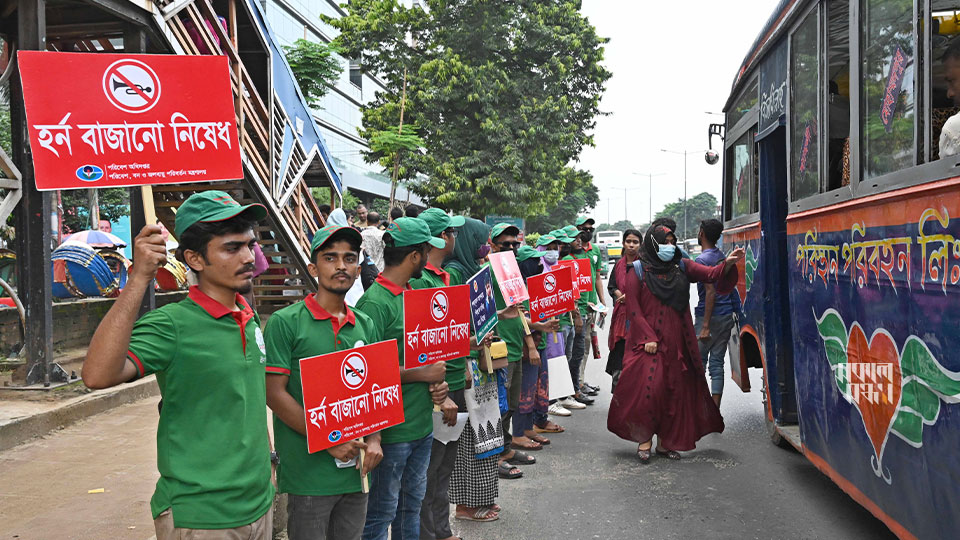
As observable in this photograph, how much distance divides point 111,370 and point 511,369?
4.25 m

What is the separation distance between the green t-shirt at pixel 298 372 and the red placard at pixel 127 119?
118 centimetres

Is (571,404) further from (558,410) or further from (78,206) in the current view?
(78,206)

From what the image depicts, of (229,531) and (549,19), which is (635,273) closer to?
(229,531)

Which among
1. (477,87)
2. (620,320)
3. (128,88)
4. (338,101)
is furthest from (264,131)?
(338,101)

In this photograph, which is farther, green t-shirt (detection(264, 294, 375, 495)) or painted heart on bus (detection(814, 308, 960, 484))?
painted heart on bus (detection(814, 308, 960, 484))

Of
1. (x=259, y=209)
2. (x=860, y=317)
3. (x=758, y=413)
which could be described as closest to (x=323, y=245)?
(x=259, y=209)

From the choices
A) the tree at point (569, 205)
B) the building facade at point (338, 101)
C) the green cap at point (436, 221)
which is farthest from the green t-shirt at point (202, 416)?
the building facade at point (338, 101)

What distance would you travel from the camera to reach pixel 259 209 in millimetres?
2648

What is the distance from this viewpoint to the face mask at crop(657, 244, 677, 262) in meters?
6.42

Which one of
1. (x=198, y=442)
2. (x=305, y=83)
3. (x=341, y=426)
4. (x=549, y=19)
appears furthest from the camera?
(x=549, y=19)

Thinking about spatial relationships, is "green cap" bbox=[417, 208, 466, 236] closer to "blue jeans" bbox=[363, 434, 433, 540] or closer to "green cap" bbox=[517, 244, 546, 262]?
"blue jeans" bbox=[363, 434, 433, 540]

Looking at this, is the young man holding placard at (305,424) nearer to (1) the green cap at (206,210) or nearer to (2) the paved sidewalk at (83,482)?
(1) the green cap at (206,210)

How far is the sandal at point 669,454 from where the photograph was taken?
659 cm

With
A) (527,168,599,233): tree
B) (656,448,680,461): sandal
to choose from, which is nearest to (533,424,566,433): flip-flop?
(656,448,680,461): sandal
